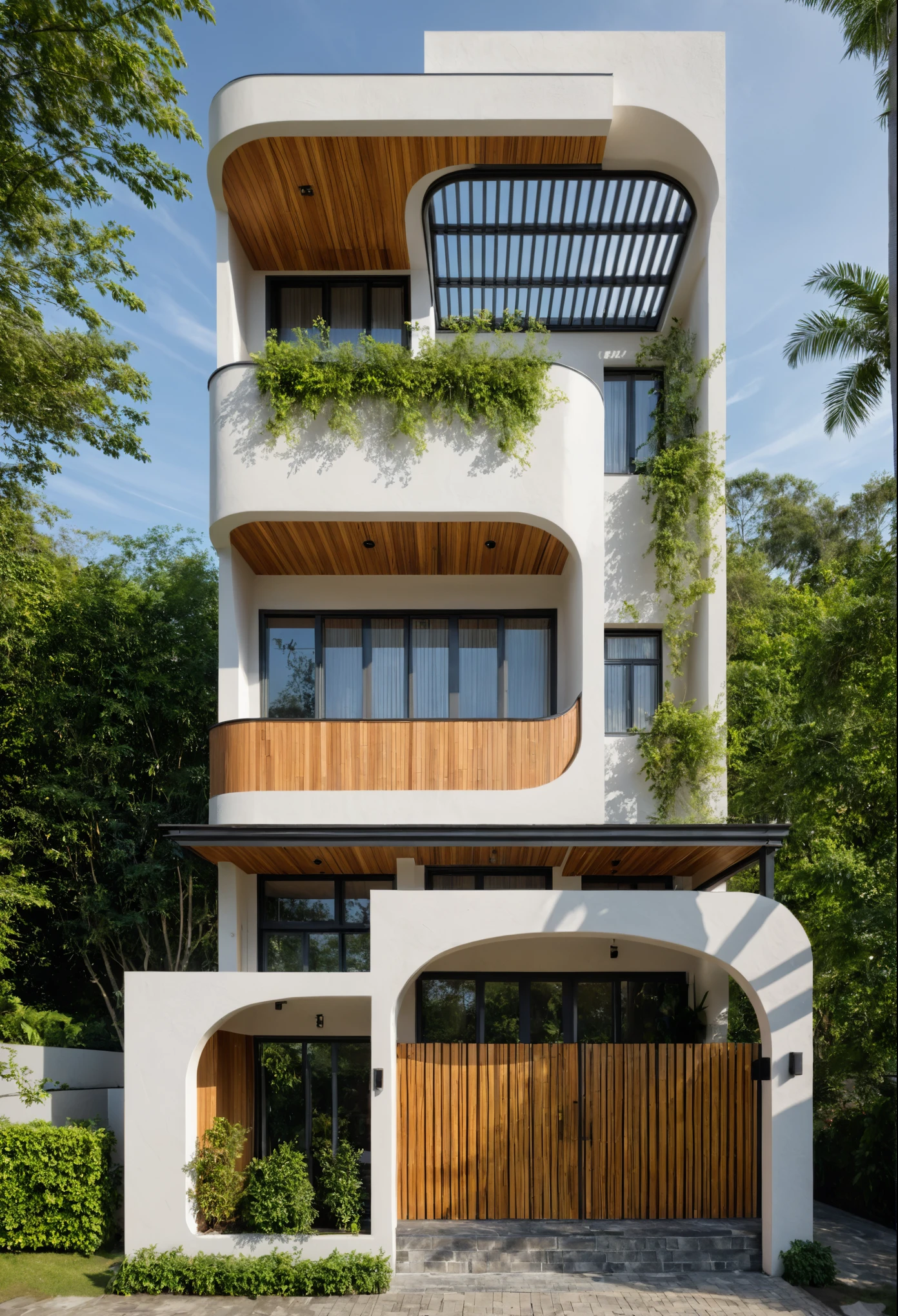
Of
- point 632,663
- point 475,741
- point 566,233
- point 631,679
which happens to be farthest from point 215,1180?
point 566,233

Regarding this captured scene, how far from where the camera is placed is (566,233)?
13914mm

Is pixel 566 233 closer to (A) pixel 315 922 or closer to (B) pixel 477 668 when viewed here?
(B) pixel 477 668

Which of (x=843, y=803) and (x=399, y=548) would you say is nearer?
(x=843, y=803)

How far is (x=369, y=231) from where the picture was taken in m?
13.5

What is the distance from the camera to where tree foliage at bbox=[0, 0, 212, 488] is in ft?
37.8

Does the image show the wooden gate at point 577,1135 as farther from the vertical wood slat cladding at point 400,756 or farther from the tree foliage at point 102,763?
the tree foliage at point 102,763

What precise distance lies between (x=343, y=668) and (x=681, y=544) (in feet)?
17.9

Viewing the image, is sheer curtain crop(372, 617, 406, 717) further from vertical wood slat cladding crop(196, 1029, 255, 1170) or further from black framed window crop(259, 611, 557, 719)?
vertical wood slat cladding crop(196, 1029, 255, 1170)

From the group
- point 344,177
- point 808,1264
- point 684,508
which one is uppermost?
point 344,177

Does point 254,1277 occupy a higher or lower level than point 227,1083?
lower

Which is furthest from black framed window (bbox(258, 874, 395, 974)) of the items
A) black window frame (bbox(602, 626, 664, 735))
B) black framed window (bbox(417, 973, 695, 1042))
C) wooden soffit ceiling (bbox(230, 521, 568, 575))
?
wooden soffit ceiling (bbox(230, 521, 568, 575))

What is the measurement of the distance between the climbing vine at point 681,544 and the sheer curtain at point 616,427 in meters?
0.38

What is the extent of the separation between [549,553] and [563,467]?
4.85 feet

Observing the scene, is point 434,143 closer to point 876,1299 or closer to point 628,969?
point 628,969
